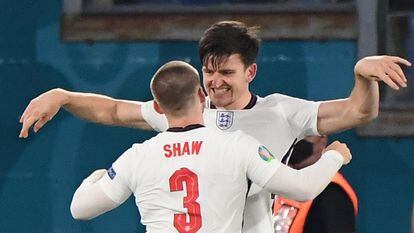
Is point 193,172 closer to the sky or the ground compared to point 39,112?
closer to the ground

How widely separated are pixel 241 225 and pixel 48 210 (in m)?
3.54

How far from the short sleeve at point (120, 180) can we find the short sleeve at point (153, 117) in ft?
2.42

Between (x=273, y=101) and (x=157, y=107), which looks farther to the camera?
(x=273, y=101)

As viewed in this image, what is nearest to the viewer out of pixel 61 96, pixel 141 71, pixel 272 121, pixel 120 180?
pixel 120 180

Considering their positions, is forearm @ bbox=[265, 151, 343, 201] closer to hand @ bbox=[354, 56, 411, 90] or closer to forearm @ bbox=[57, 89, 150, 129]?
hand @ bbox=[354, 56, 411, 90]

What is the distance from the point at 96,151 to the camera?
8.67 m

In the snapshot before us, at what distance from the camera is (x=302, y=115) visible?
5.90 m

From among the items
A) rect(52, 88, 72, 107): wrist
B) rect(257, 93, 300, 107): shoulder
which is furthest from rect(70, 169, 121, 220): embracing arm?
rect(257, 93, 300, 107): shoulder

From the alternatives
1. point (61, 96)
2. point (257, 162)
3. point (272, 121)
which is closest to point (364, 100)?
point (272, 121)

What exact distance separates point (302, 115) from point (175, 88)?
0.82 m

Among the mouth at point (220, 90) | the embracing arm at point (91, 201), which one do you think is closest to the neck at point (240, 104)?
the mouth at point (220, 90)

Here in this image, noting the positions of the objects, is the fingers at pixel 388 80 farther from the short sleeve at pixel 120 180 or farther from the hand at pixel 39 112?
the hand at pixel 39 112

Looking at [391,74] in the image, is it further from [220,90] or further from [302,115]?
[220,90]

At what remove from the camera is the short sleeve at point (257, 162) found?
5.24 m
